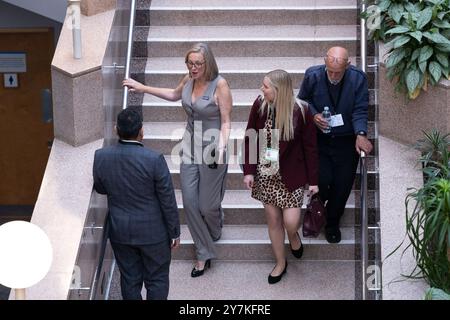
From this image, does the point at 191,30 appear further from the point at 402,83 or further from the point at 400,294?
the point at 400,294

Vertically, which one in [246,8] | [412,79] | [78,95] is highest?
[246,8]

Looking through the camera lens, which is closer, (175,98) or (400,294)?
(400,294)

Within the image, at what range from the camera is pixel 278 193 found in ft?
28.0

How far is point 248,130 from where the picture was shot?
8.47 m

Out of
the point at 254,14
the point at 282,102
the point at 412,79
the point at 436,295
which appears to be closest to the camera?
the point at 436,295

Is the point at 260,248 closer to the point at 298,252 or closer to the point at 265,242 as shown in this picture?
the point at 265,242

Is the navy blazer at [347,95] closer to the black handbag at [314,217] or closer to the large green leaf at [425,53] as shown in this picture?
the large green leaf at [425,53]

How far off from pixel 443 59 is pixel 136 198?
2.69 metres

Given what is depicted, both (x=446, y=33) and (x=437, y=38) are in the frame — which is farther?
(x=446, y=33)

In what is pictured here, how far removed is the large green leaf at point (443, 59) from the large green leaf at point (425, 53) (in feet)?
0.21

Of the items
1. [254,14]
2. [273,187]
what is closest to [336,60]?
[273,187]

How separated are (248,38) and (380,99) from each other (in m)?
1.93

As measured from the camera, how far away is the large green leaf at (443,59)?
28.2ft
